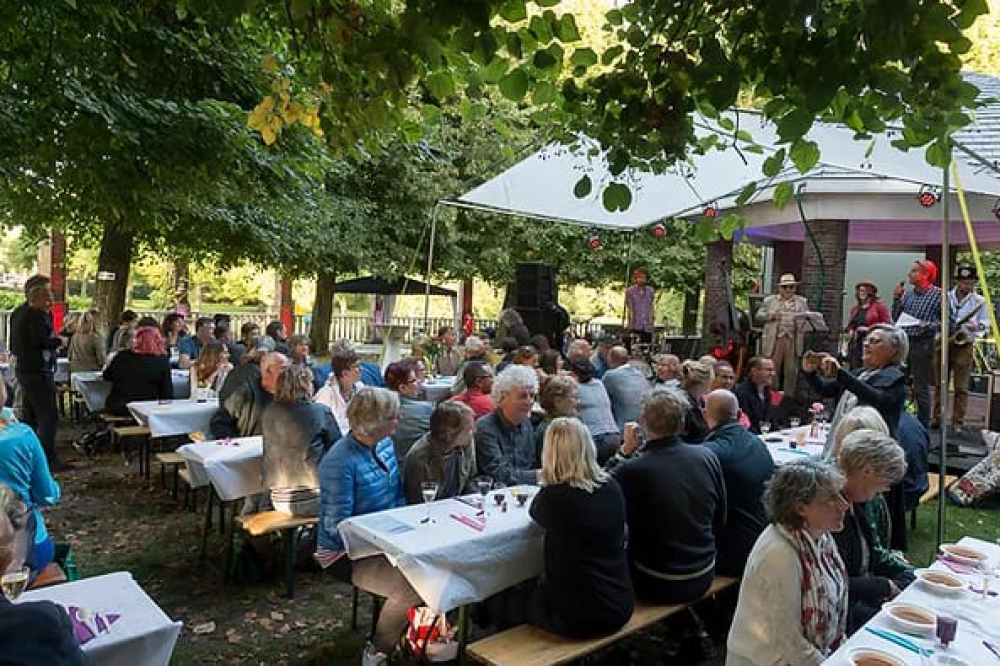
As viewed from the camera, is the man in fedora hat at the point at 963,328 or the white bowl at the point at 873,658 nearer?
the white bowl at the point at 873,658

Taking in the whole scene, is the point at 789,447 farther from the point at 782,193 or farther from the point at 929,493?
the point at 782,193

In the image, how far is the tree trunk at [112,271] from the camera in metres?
11.2

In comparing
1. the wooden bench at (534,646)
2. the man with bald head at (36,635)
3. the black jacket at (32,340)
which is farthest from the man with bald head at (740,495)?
the black jacket at (32,340)

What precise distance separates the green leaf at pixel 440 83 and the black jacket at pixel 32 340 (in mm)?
5931

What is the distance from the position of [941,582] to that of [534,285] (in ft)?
34.0

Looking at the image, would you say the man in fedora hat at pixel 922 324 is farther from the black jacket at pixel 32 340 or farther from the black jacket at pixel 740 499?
the black jacket at pixel 32 340

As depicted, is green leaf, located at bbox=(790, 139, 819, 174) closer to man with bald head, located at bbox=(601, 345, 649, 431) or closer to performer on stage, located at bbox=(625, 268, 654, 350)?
man with bald head, located at bbox=(601, 345, 649, 431)

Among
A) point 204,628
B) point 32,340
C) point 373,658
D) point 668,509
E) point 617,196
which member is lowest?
point 204,628

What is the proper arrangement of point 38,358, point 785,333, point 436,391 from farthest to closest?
point 785,333 < point 436,391 < point 38,358

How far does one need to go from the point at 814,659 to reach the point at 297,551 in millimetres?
3482

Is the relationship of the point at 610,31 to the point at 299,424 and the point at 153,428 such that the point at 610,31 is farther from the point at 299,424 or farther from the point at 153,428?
the point at 153,428

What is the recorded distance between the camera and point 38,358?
6.81m

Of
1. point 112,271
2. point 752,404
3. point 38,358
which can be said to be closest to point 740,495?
point 752,404

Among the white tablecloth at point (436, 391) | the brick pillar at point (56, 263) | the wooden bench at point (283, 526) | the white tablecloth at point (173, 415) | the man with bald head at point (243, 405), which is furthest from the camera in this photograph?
the brick pillar at point (56, 263)
